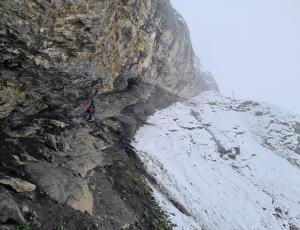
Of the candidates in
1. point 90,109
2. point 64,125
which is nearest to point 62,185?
point 64,125

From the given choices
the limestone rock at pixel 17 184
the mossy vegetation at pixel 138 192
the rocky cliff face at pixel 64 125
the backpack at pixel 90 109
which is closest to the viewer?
the limestone rock at pixel 17 184

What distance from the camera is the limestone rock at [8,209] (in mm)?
9289

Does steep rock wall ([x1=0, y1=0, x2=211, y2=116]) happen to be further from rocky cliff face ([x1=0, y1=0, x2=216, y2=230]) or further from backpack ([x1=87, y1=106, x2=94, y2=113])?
backpack ([x1=87, y1=106, x2=94, y2=113])

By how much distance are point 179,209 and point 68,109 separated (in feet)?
28.7

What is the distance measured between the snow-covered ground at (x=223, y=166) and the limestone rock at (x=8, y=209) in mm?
9145

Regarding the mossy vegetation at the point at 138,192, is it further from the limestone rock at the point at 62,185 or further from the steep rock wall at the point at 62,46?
the steep rock wall at the point at 62,46

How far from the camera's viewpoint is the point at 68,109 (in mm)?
17469

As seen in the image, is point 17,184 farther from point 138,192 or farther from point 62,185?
point 138,192

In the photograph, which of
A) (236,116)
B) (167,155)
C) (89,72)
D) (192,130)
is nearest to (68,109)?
(89,72)

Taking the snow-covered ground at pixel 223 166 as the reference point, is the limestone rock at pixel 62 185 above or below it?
above

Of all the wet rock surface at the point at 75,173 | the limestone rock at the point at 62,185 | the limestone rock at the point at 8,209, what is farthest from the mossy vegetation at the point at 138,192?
the limestone rock at the point at 8,209

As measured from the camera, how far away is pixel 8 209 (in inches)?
372

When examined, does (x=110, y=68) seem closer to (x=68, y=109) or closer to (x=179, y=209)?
(x=68, y=109)

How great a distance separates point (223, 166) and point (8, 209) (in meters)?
22.6
